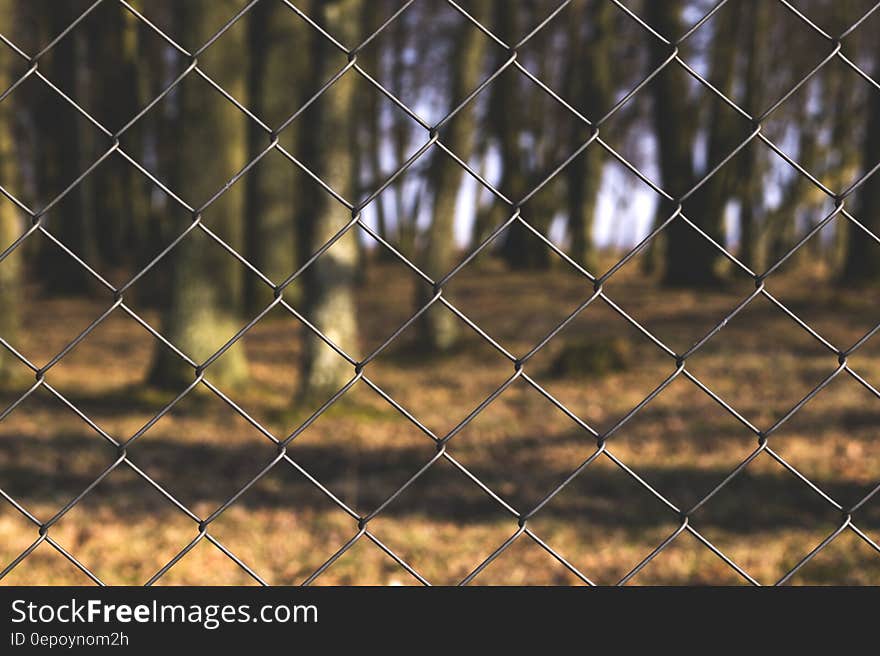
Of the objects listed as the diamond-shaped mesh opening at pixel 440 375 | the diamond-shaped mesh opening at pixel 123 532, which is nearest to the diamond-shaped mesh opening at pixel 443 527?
the diamond-shaped mesh opening at pixel 123 532

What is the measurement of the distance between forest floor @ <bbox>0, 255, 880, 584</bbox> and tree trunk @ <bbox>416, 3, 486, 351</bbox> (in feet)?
1.08

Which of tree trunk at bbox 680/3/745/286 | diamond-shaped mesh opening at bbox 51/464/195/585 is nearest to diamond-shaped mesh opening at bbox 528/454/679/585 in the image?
diamond-shaped mesh opening at bbox 51/464/195/585

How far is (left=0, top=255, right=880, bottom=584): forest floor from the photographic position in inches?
203

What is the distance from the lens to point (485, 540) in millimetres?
5496

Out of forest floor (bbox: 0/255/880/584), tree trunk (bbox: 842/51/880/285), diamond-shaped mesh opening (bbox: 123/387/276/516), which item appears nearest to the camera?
forest floor (bbox: 0/255/880/584)

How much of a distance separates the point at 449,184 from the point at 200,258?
301 centimetres

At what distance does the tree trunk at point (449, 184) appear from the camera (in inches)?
397

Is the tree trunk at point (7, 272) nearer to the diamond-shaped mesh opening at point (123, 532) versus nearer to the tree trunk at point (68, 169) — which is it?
the diamond-shaped mesh opening at point (123, 532)

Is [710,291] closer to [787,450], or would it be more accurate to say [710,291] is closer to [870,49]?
[787,450]

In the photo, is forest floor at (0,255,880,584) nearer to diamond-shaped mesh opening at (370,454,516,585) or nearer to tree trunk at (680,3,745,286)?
diamond-shaped mesh opening at (370,454,516,585)

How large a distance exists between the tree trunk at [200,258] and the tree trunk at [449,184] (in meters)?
2.26

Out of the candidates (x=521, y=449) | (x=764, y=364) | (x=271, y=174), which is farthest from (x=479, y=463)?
(x=271, y=174)

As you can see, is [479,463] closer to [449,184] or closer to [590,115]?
[449,184]
